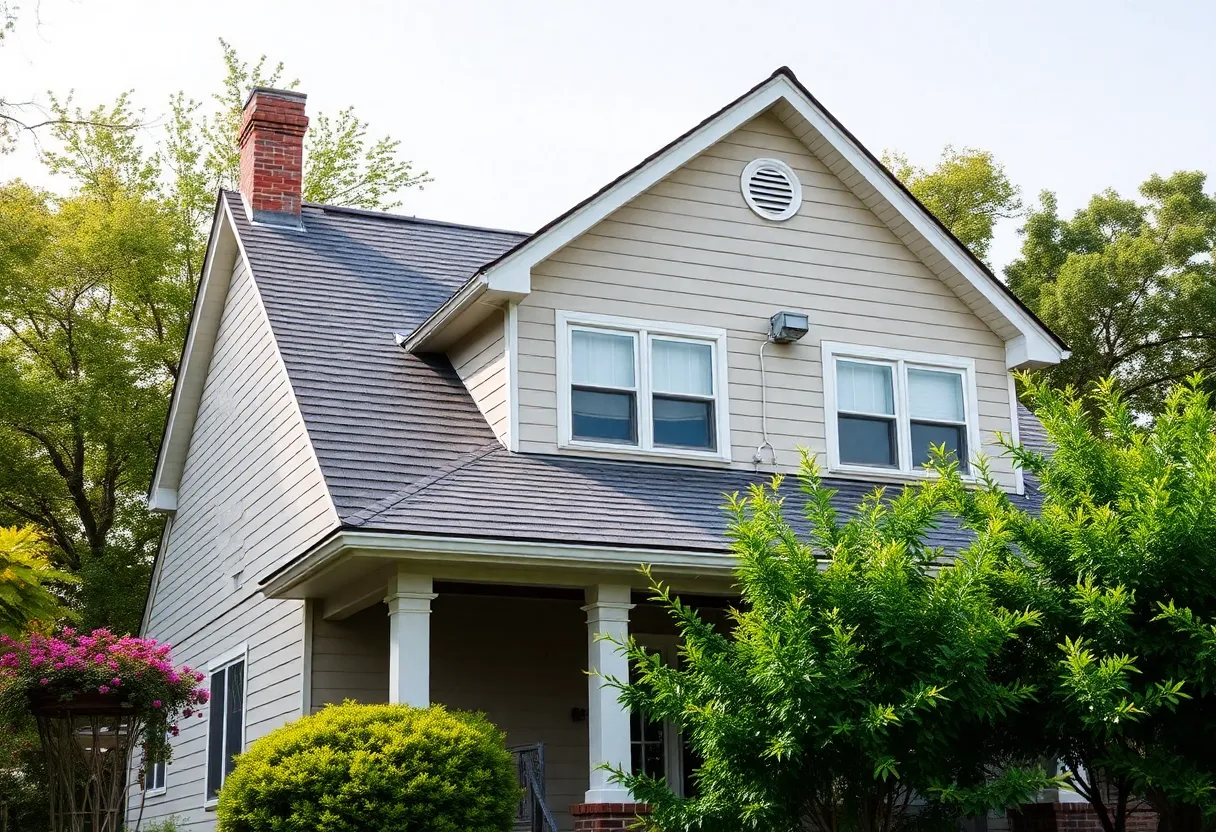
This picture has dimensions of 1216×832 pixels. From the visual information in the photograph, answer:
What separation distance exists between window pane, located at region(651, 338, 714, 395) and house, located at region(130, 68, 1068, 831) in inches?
0.9

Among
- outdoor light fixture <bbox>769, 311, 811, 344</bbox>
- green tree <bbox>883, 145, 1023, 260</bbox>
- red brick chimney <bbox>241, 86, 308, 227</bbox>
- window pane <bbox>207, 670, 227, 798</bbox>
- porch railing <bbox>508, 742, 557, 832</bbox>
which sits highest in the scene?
green tree <bbox>883, 145, 1023, 260</bbox>

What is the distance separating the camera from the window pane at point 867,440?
1505 centimetres

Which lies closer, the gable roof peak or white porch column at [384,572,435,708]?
white porch column at [384,572,435,708]

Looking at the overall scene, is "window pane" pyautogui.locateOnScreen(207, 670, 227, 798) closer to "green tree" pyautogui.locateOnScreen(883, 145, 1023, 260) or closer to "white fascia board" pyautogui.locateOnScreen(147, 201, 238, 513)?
"white fascia board" pyautogui.locateOnScreen(147, 201, 238, 513)

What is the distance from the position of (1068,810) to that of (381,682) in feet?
22.1

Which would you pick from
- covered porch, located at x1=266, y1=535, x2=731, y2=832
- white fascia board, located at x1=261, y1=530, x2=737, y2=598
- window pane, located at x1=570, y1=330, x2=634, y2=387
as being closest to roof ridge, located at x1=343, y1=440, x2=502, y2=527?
white fascia board, located at x1=261, y1=530, x2=737, y2=598

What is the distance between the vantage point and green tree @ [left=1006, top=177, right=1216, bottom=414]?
1341 inches

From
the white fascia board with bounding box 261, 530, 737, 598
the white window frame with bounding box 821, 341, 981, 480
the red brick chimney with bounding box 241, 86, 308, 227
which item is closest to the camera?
the white fascia board with bounding box 261, 530, 737, 598

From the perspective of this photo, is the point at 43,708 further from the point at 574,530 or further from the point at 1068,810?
the point at 1068,810

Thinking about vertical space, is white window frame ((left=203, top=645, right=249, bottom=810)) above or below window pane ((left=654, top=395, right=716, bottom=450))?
below

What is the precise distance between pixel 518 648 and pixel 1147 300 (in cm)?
2491

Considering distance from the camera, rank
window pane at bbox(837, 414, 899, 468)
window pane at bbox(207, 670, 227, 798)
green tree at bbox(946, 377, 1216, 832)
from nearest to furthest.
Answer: green tree at bbox(946, 377, 1216, 832)
window pane at bbox(837, 414, 899, 468)
window pane at bbox(207, 670, 227, 798)

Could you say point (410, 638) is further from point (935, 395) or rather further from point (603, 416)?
point (935, 395)

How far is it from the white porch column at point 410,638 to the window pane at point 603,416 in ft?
9.68
